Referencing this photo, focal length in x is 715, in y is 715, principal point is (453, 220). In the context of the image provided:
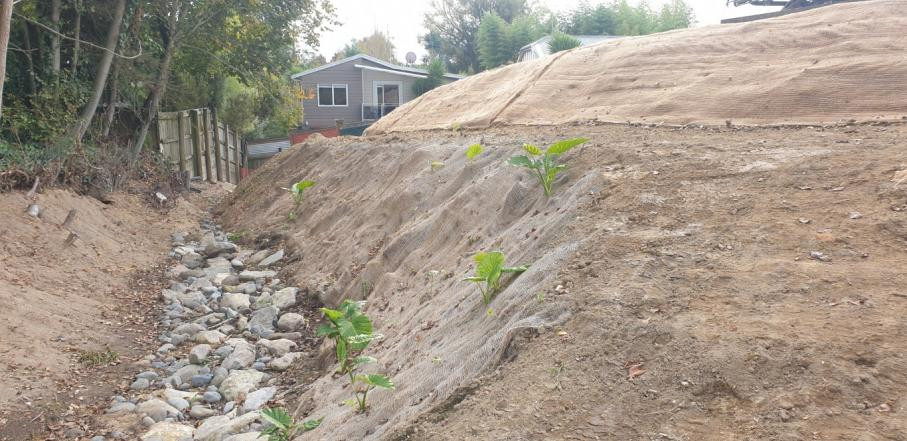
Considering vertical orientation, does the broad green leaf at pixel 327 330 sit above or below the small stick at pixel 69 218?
below

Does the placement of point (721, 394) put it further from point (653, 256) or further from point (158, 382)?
point (158, 382)

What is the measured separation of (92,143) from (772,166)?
431 inches

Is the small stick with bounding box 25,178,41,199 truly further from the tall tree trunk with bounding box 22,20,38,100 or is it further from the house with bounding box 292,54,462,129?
the house with bounding box 292,54,462,129

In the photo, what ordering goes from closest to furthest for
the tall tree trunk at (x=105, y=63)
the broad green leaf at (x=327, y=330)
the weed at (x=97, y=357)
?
the broad green leaf at (x=327, y=330) → the weed at (x=97, y=357) → the tall tree trunk at (x=105, y=63)

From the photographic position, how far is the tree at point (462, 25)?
48.8 meters

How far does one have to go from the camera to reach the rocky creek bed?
182 inches

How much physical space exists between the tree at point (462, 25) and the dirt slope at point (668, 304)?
145 ft

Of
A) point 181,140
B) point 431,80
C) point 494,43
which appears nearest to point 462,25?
point 494,43

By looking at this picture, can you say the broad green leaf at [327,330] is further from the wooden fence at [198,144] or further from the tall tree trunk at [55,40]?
the wooden fence at [198,144]

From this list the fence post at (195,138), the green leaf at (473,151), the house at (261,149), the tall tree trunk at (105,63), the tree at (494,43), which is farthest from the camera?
the tree at (494,43)

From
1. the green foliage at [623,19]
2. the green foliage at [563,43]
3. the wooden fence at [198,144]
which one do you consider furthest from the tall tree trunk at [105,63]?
the green foliage at [623,19]

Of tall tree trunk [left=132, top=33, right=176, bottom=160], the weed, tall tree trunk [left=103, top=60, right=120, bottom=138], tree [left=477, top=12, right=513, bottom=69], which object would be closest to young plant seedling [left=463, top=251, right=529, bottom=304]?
the weed

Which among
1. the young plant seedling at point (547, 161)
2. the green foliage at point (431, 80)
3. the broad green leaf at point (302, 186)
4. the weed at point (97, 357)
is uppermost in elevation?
the green foliage at point (431, 80)

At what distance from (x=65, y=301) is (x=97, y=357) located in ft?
3.91
